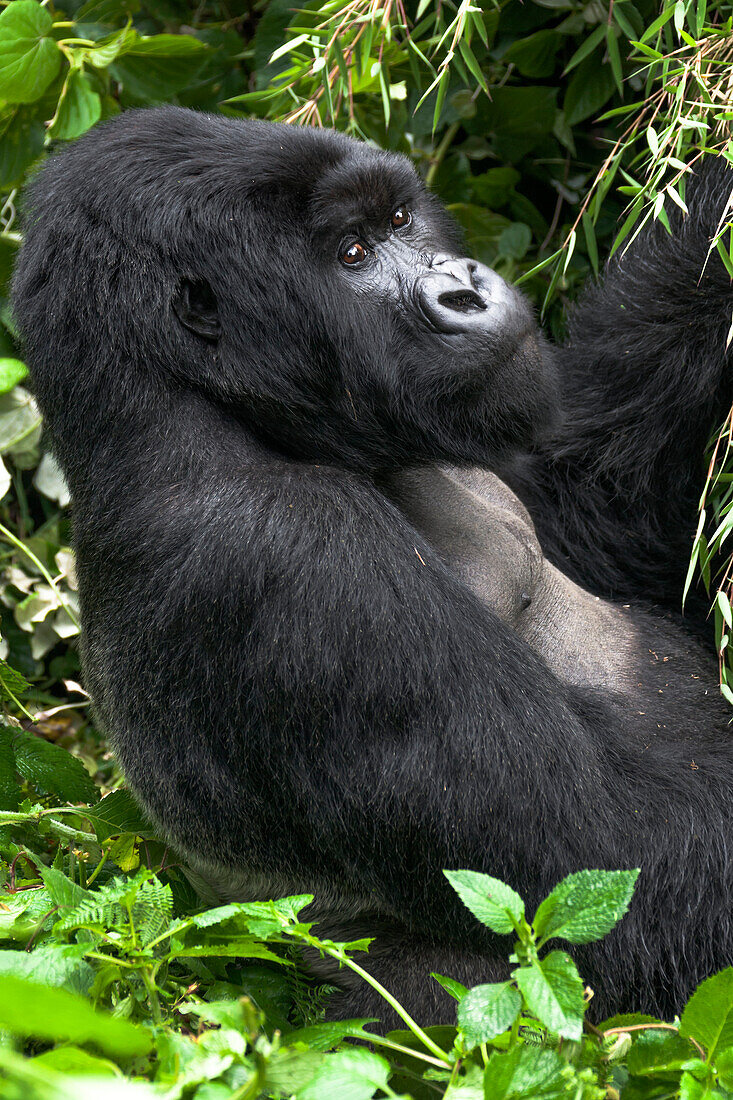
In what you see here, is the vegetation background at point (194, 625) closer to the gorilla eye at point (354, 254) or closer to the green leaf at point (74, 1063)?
the green leaf at point (74, 1063)

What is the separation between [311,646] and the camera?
2.03 m

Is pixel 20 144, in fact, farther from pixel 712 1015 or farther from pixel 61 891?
pixel 712 1015

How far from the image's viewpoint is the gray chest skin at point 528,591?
2.60m

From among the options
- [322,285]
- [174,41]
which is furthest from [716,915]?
[174,41]

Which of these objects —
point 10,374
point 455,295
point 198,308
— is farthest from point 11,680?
point 455,295

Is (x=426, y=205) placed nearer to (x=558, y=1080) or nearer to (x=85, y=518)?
(x=85, y=518)

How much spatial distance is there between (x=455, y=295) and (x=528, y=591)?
0.74 meters

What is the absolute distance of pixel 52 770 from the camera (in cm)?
289

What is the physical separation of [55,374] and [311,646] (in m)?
0.79

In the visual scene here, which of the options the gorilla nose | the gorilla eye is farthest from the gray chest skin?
the gorilla eye

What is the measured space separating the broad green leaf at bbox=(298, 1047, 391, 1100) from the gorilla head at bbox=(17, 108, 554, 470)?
1249 millimetres

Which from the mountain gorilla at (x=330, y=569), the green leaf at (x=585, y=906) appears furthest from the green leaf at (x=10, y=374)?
the green leaf at (x=585, y=906)

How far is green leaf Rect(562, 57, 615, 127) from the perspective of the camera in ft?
11.1

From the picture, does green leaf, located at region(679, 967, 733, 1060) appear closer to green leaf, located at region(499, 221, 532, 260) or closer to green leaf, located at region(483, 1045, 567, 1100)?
green leaf, located at region(483, 1045, 567, 1100)
